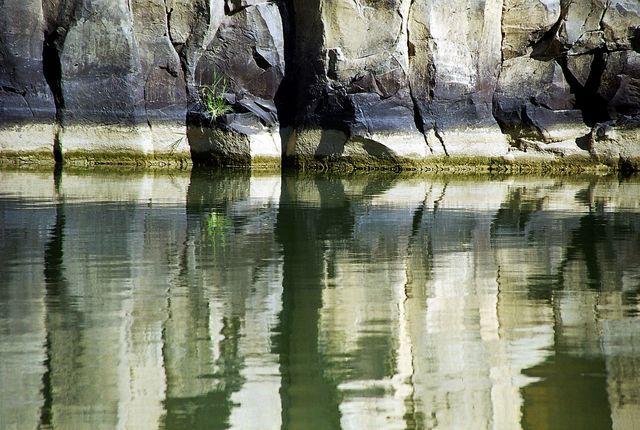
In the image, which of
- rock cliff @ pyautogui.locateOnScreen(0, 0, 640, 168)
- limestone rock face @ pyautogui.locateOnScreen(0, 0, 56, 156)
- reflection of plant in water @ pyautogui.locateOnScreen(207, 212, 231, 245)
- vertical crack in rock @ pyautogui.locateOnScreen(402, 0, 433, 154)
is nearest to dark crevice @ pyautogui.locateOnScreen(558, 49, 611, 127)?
rock cliff @ pyautogui.locateOnScreen(0, 0, 640, 168)

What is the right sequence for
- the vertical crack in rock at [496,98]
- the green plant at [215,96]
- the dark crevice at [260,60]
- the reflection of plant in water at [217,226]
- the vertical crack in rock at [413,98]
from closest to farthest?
the reflection of plant in water at [217,226]
the green plant at [215,96]
the vertical crack in rock at [413,98]
the dark crevice at [260,60]
the vertical crack in rock at [496,98]

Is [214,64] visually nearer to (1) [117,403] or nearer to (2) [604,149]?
(2) [604,149]

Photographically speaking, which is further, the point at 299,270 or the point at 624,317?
the point at 299,270

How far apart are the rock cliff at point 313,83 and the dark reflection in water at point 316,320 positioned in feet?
19.8

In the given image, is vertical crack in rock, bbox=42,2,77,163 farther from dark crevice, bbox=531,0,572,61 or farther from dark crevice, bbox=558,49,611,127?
dark crevice, bbox=558,49,611,127

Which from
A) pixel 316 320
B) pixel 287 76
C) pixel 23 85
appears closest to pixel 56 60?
pixel 23 85

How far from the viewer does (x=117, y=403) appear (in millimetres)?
3023

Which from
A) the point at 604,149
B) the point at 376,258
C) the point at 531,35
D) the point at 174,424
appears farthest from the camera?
the point at 531,35

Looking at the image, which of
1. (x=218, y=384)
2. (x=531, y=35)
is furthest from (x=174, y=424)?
(x=531, y=35)

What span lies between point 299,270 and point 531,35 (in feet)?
37.3

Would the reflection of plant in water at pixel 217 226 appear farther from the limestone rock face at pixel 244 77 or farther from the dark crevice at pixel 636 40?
the dark crevice at pixel 636 40

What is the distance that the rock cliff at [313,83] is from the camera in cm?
1417

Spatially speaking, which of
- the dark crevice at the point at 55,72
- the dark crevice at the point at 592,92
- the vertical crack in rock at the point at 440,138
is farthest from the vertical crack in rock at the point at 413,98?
the dark crevice at the point at 55,72

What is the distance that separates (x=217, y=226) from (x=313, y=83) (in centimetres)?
751
